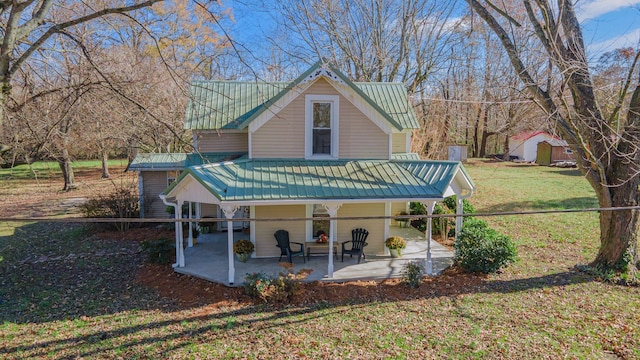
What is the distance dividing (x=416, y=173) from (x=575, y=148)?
405cm

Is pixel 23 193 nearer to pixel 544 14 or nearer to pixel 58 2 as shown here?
pixel 58 2

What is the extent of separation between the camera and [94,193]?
21.9 meters

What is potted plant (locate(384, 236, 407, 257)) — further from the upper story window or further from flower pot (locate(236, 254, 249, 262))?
flower pot (locate(236, 254, 249, 262))

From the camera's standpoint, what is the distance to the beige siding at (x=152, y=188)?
16359mm

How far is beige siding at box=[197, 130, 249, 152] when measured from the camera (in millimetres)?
13523

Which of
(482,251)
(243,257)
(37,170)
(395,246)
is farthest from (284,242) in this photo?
(37,170)

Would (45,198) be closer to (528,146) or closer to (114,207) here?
(114,207)

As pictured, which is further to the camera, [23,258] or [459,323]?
[23,258]

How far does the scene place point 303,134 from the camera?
38.3 feet

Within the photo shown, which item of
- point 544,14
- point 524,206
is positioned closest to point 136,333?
point 544,14

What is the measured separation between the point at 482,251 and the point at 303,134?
6075 mm

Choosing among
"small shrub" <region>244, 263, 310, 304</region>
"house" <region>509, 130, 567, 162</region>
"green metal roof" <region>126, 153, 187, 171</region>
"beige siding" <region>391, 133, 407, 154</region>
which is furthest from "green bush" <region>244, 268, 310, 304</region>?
"house" <region>509, 130, 567, 162</region>

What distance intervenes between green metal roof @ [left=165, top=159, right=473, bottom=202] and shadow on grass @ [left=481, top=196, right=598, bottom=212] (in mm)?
8143

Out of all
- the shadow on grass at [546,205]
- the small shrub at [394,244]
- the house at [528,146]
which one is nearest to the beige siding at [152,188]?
the small shrub at [394,244]
